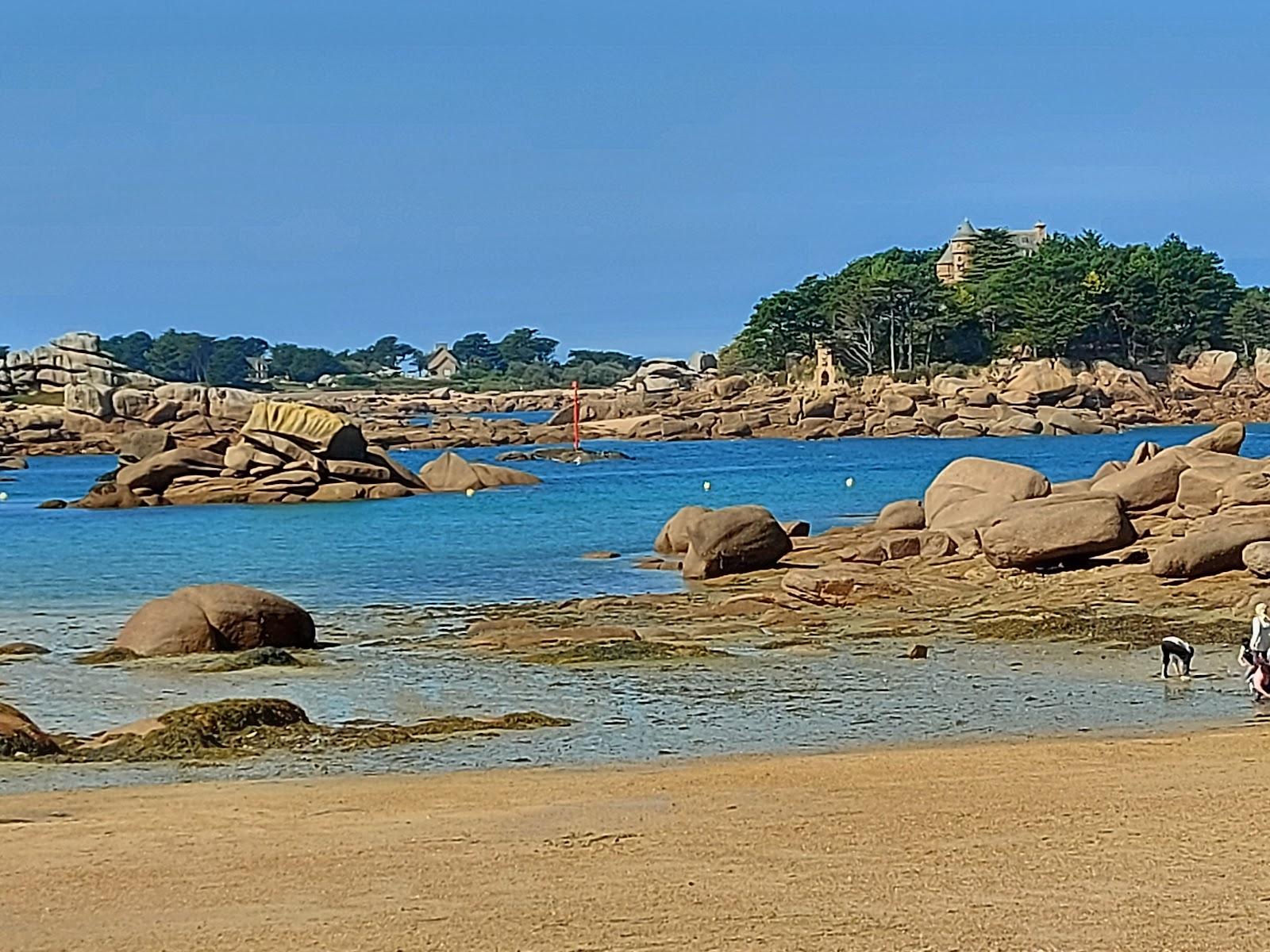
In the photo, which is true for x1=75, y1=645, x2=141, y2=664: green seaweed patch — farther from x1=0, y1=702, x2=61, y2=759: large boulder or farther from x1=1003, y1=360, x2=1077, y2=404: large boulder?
x1=1003, y1=360, x2=1077, y2=404: large boulder

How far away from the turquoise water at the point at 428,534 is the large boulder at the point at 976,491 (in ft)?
16.3

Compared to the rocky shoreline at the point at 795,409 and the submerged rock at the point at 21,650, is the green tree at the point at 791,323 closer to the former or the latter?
the rocky shoreline at the point at 795,409

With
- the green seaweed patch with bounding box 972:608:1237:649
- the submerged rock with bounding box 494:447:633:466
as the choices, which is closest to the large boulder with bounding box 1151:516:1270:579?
the green seaweed patch with bounding box 972:608:1237:649

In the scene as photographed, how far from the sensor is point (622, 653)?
65.4ft

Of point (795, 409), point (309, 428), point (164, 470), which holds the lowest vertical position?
point (795, 409)

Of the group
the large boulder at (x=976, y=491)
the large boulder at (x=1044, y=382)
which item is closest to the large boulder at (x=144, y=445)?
the large boulder at (x=976, y=491)

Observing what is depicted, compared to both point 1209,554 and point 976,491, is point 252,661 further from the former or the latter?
point 976,491

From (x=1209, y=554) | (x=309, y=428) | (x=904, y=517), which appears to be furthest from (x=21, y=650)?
(x=309, y=428)

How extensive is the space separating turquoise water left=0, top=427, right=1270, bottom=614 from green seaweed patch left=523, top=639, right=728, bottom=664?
7.02m

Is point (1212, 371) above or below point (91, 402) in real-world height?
below

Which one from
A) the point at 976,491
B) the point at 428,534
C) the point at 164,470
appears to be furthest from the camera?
the point at 164,470

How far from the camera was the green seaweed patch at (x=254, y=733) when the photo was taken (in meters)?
14.2

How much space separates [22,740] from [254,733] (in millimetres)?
1892

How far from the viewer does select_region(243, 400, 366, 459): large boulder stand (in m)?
A: 52.4
